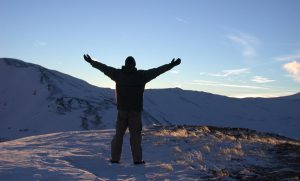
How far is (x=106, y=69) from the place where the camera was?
10797mm

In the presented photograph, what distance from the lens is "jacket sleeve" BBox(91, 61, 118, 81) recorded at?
35.4 ft

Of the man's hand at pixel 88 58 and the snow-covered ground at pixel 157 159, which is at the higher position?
the man's hand at pixel 88 58

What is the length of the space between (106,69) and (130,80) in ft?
2.00

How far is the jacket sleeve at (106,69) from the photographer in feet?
35.4

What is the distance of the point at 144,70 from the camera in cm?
1080

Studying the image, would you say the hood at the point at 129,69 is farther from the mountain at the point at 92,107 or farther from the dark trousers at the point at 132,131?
the mountain at the point at 92,107

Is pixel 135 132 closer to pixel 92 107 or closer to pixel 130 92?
pixel 130 92

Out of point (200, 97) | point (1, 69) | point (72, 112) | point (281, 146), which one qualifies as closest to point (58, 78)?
point (1, 69)

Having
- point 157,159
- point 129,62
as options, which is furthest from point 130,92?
point 157,159

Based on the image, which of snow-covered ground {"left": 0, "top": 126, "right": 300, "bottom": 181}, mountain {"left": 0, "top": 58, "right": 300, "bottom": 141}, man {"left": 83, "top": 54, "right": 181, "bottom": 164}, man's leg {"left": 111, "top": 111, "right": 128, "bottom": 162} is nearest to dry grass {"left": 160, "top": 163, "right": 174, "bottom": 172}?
snow-covered ground {"left": 0, "top": 126, "right": 300, "bottom": 181}

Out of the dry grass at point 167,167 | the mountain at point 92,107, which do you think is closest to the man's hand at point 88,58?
the dry grass at point 167,167

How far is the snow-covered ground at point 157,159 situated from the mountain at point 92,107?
5162cm

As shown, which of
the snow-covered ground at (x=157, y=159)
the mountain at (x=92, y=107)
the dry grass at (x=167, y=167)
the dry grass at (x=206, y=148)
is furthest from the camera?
the mountain at (x=92, y=107)

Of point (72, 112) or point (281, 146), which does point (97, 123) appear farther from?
point (281, 146)
